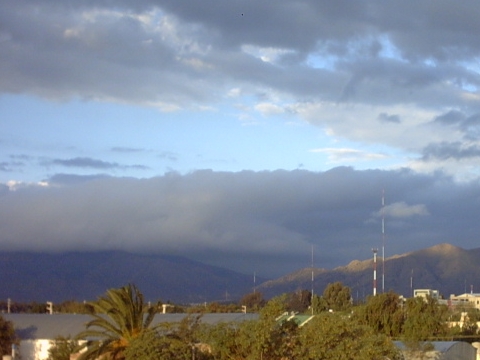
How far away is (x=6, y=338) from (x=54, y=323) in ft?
24.1

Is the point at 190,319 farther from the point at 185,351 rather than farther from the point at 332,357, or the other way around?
the point at 332,357

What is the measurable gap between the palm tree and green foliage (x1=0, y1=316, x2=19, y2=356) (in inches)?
693

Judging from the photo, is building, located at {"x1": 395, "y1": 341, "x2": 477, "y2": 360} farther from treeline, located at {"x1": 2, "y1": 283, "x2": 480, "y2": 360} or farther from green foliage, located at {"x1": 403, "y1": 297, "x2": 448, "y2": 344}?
treeline, located at {"x1": 2, "y1": 283, "x2": 480, "y2": 360}

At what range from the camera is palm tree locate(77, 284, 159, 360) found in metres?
39.6

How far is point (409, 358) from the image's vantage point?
51625 mm

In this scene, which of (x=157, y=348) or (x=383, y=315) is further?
(x=383, y=315)

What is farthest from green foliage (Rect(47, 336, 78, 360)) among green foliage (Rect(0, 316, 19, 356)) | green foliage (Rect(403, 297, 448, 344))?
green foliage (Rect(403, 297, 448, 344))

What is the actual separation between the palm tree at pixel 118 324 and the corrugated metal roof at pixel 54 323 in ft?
61.8

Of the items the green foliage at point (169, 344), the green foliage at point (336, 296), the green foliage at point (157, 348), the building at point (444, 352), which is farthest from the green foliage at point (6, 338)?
the green foliage at point (336, 296)

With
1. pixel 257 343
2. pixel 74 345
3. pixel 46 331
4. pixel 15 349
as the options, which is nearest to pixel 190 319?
pixel 257 343

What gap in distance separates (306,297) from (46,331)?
249 feet

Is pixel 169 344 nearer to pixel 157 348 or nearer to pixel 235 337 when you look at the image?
pixel 157 348

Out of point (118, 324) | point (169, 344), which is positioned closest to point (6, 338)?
point (118, 324)

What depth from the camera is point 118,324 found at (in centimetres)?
4069
